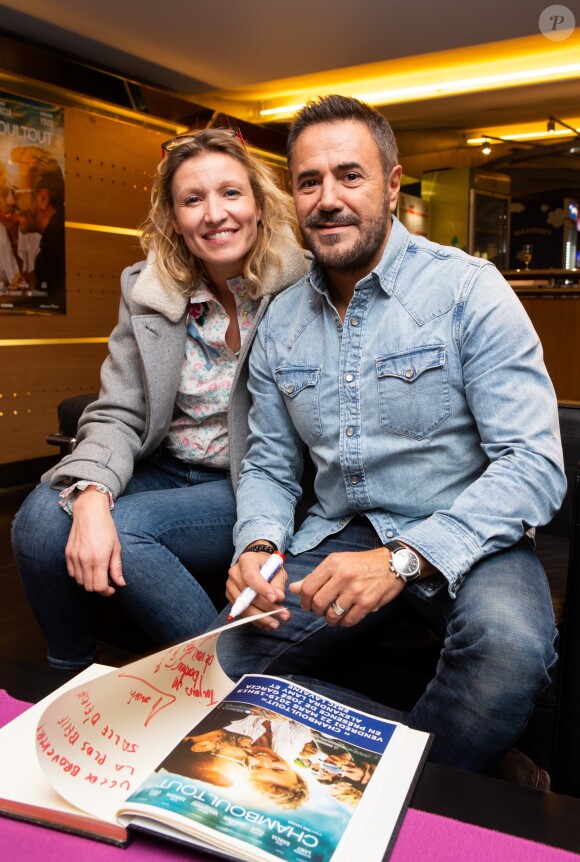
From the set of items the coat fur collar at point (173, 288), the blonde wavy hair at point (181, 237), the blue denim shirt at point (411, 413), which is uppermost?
the blonde wavy hair at point (181, 237)

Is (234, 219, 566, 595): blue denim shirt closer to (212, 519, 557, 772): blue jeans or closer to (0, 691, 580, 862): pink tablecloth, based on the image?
(212, 519, 557, 772): blue jeans

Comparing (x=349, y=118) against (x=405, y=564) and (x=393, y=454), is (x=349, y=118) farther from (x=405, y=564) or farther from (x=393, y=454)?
(x=405, y=564)

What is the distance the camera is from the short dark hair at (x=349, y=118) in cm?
146

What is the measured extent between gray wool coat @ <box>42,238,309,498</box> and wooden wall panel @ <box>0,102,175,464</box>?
9.45ft

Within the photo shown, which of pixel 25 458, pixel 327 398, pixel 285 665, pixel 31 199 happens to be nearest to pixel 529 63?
pixel 31 199

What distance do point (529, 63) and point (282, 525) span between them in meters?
5.35

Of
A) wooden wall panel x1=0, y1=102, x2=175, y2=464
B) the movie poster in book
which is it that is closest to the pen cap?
→ the movie poster in book

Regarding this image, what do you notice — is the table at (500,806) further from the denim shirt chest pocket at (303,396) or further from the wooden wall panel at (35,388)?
the wooden wall panel at (35,388)

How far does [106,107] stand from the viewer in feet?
16.1

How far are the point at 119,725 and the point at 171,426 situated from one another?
113 cm

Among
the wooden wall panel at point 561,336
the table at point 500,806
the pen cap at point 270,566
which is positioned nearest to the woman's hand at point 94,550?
the pen cap at point 270,566

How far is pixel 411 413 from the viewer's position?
1.41 meters

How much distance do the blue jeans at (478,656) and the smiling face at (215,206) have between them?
0.85 m

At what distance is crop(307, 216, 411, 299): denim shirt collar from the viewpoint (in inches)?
57.5
